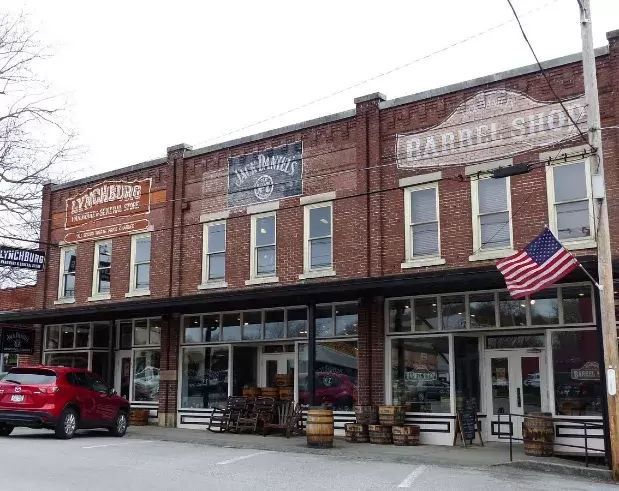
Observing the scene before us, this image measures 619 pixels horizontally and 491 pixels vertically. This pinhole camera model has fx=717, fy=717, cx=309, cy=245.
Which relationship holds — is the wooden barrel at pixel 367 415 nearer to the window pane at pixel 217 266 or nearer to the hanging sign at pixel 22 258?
the window pane at pixel 217 266

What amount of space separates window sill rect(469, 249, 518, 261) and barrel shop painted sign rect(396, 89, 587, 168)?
2.24m

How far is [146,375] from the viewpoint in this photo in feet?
75.4

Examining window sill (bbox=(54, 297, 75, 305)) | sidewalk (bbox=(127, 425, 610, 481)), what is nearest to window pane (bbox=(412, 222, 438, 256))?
sidewalk (bbox=(127, 425, 610, 481))

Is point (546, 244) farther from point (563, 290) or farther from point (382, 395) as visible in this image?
point (382, 395)

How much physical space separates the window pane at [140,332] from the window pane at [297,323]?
19.1ft

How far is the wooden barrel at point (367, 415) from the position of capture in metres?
17.2

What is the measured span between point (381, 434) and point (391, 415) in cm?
49

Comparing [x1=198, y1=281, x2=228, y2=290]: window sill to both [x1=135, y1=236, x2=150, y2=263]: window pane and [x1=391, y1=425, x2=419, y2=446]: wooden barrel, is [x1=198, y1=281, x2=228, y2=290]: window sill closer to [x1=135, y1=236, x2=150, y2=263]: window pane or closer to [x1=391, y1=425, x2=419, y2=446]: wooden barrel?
[x1=135, y1=236, x2=150, y2=263]: window pane

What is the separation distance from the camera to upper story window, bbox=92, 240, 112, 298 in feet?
Result: 79.6

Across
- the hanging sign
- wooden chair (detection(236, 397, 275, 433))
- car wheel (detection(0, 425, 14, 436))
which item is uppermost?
the hanging sign

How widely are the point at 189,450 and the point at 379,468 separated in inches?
178

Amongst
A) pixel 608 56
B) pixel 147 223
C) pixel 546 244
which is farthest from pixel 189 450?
pixel 608 56

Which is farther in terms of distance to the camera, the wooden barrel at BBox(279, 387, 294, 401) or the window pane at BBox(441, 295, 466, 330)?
the wooden barrel at BBox(279, 387, 294, 401)

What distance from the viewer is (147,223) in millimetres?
23422
